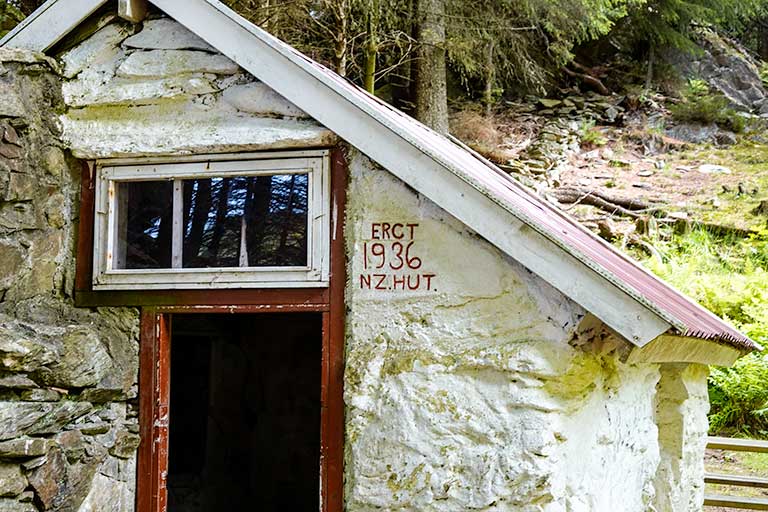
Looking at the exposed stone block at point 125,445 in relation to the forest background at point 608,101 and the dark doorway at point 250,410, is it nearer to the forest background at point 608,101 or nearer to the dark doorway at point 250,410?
the dark doorway at point 250,410

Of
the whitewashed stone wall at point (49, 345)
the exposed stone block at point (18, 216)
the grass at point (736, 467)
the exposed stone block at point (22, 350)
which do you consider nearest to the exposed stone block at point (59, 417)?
the whitewashed stone wall at point (49, 345)

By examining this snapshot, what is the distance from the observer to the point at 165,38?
4844mm

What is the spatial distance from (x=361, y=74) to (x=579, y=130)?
7.52 metres

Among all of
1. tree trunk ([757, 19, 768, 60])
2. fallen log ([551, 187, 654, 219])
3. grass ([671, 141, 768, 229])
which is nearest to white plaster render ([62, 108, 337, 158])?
fallen log ([551, 187, 654, 219])

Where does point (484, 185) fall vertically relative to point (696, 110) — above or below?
below

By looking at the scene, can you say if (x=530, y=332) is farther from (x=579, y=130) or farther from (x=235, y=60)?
(x=579, y=130)

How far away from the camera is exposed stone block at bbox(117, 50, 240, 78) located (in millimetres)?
4715

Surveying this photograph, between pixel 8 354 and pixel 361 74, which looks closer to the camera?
pixel 8 354

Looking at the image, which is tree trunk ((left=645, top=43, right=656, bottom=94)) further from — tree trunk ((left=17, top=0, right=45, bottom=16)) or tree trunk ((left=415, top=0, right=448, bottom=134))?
tree trunk ((left=17, top=0, right=45, bottom=16))

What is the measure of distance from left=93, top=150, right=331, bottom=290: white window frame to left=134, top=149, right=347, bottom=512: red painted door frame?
0.06 meters

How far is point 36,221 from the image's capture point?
468 cm

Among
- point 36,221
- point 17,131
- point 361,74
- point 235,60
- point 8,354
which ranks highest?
point 361,74

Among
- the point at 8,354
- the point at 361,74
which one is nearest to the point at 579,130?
the point at 361,74

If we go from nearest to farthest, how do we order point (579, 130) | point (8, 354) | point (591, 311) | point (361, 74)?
point (591, 311) → point (8, 354) → point (361, 74) → point (579, 130)
